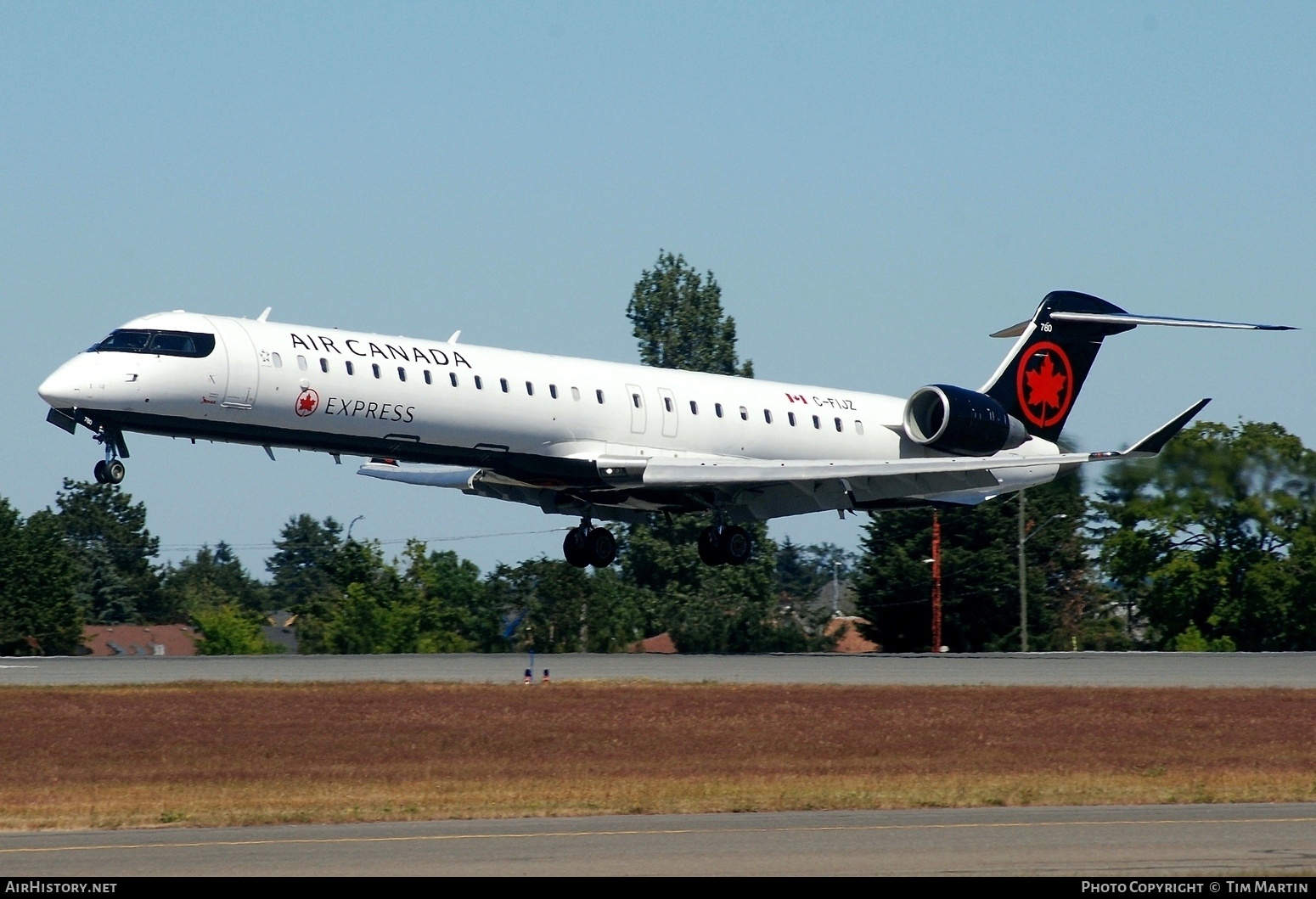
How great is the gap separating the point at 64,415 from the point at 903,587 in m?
43.1

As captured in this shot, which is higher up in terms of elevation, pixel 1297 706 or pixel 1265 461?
pixel 1265 461

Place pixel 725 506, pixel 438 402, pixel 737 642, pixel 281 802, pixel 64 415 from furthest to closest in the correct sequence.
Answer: pixel 737 642 → pixel 725 506 → pixel 438 402 → pixel 64 415 → pixel 281 802

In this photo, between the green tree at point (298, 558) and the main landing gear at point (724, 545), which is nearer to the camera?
the main landing gear at point (724, 545)

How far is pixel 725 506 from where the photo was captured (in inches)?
1420

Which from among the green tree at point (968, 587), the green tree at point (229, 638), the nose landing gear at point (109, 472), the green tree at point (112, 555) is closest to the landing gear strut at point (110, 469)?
the nose landing gear at point (109, 472)

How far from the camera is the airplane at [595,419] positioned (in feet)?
92.1

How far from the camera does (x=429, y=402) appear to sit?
98.1 feet

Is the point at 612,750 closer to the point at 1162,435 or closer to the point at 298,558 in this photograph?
the point at 1162,435

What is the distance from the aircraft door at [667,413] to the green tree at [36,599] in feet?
131

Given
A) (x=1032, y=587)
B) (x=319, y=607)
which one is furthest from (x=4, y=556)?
(x=1032, y=587)

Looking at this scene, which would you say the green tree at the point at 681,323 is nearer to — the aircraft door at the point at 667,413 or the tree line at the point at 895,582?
the tree line at the point at 895,582

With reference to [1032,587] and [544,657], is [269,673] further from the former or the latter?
[1032,587]

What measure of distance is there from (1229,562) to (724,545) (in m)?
29.8
